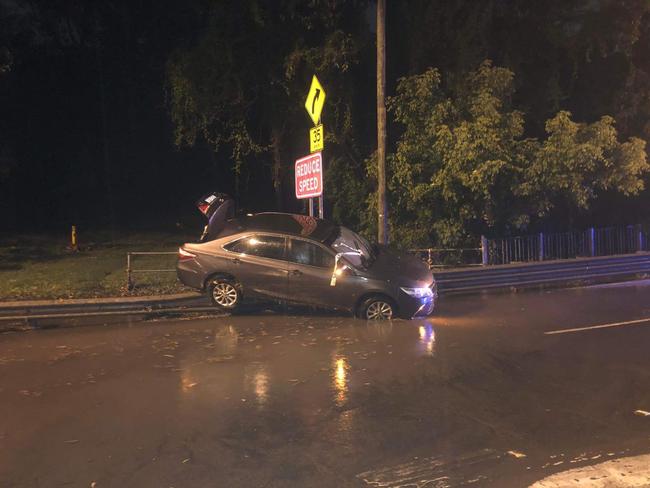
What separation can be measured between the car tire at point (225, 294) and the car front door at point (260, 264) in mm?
194

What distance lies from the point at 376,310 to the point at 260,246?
2302mm

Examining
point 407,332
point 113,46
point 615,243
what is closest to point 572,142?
point 615,243

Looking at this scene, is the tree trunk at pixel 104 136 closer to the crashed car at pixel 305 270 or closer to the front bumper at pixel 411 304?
the crashed car at pixel 305 270

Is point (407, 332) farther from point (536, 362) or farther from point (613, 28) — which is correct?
point (613, 28)

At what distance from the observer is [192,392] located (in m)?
6.67

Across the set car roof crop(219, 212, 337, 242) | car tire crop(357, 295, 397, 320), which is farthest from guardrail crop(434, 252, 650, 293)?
car tire crop(357, 295, 397, 320)

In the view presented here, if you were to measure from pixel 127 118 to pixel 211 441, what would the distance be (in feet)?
89.1

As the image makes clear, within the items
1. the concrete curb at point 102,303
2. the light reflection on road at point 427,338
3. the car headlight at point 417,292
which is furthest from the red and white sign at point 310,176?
the light reflection on road at point 427,338

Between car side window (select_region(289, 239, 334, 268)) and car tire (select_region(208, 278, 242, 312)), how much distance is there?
1.21 meters

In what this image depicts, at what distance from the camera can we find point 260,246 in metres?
11.0

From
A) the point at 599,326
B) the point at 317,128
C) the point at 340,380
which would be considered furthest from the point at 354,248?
the point at 340,380

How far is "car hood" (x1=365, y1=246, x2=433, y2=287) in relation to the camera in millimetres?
10289

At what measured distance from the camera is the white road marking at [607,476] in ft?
14.7

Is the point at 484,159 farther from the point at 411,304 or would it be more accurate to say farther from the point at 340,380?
the point at 340,380
